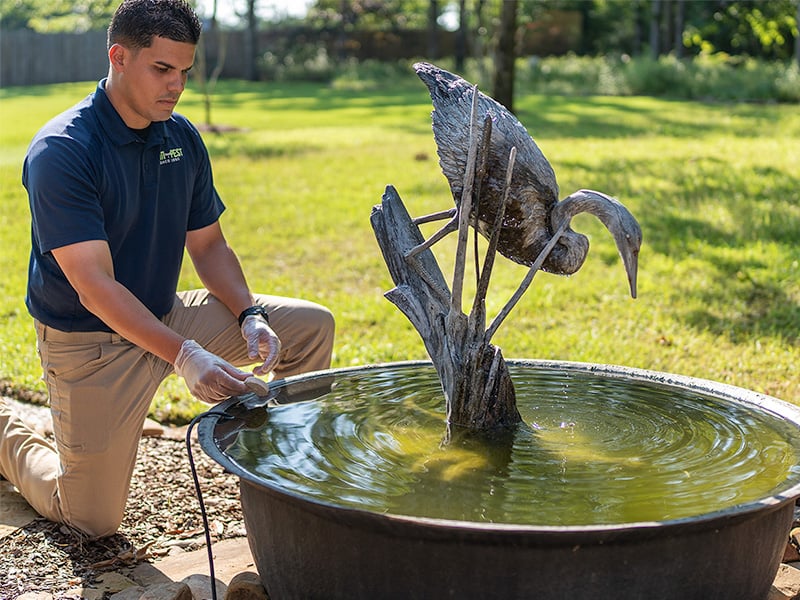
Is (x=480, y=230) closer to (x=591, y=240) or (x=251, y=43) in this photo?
(x=591, y=240)

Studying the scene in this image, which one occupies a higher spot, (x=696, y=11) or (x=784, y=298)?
(x=696, y=11)

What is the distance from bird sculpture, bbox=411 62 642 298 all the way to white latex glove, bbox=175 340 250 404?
0.60m

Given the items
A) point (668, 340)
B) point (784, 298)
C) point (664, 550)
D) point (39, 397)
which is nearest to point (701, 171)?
point (784, 298)

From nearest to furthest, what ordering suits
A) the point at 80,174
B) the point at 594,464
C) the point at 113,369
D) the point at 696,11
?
the point at 594,464 < the point at 80,174 < the point at 113,369 < the point at 696,11

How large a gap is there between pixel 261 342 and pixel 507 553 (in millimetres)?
1488

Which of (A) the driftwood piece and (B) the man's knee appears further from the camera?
(B) the man's knee

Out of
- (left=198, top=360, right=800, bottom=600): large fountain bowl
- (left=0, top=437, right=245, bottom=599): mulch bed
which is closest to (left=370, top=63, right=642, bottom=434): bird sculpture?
(left=198, top=360, right=800, bottom=600): large fountain bowl

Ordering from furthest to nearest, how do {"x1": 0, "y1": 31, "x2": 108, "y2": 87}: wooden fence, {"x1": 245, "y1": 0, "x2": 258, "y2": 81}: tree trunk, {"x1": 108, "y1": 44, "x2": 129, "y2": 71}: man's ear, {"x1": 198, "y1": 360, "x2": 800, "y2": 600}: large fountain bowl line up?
{"x1": 0, "y1": 31, "x2": 108, "y2": 87}: wooden fence, {"x1": 245, "y1": 0, "x2": 258, "y2": 81}: tree trunk, {"x1": 108, "y1": 44, "x2": 129, "y2": 71}: man's ear, {"x1": 198, "y1": 360, "x2": 800, "y2": 600}: large fountain bowl

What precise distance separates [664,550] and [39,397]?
11.5 ft

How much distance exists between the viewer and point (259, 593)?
2.55 meters

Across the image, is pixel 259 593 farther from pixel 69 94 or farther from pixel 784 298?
pixel 69 94

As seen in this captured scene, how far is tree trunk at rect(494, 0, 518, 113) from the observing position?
13.0 metres

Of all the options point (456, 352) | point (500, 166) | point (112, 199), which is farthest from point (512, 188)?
point (112, 199)

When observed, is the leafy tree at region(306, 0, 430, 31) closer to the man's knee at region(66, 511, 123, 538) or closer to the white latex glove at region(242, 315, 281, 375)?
the white latex glove at region(242, 315, 281, 375)
